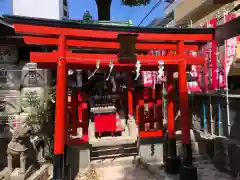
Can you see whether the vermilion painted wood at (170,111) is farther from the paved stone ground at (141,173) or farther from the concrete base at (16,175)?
the concrete base at (16,175)

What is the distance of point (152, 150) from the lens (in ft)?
25.8

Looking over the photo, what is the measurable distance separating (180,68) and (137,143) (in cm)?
345

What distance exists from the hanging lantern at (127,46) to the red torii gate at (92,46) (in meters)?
0.13

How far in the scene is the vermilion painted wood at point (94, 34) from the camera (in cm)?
516

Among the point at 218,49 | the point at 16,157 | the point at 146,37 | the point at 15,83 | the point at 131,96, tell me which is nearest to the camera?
the point at 146,37

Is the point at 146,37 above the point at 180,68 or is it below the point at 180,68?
above

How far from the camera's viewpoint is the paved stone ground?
6.35 meters

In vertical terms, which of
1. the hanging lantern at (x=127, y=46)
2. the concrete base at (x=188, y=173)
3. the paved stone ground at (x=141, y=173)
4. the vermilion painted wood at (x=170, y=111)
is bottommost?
the paved stone ground at (x=141, y=173)

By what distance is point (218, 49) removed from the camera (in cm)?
759

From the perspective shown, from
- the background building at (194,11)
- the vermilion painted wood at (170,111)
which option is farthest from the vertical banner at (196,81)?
the background building at (194,11)

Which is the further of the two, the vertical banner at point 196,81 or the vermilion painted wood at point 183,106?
the vertical banner at point 196,81

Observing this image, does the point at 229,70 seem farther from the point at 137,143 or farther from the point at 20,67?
the point at 20,67

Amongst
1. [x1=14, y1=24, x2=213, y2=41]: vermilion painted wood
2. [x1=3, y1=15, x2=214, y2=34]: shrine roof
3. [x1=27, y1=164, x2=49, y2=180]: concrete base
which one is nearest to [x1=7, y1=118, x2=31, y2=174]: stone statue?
[x1=27, y1=164, x2=49, y2=180]: concrete base

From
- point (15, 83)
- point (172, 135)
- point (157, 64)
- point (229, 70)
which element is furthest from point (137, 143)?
point (15, 83)
